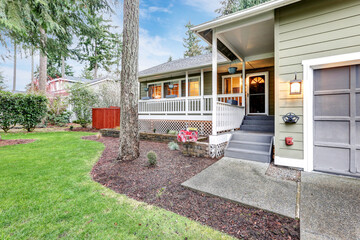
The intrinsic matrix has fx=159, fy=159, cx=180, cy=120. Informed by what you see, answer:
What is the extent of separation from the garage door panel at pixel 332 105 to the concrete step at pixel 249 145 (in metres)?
1.32

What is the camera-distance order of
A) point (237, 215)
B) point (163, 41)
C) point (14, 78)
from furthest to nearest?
point (14, 78) → point (163, 41) → point (237, 215)

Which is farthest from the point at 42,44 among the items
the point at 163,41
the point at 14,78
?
the point at 14,78

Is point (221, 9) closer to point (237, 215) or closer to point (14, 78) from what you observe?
point (237, 215)

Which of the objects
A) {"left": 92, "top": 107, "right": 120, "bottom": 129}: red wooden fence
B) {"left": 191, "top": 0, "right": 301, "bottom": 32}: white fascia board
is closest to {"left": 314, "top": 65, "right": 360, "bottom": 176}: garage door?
{"left": 191, "top": 0, "right": 301, "bottom": 32}: white fascia board

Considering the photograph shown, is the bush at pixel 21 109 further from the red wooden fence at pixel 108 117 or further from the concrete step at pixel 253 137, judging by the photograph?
the concrete step at pixel 253 137

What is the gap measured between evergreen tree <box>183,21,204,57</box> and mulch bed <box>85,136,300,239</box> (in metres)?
24.1

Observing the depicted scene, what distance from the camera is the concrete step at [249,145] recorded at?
4.14m

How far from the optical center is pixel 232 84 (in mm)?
8312

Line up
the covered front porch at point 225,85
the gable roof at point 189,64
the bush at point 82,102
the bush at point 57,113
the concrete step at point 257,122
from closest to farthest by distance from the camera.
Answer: the covered front porch at point 225,85
the concrete step at point 257,122
the gable roof at point 189,64
the bush at point 82,102
the bush at point 57,113

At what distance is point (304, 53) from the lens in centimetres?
340

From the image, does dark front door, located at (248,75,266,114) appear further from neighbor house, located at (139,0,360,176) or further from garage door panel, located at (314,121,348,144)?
garage door panel, located at (314,121,348,144)

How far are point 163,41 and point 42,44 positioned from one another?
51.2 ft

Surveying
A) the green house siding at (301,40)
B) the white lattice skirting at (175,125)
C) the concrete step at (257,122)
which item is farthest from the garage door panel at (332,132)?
the white lattice skirting at (175,125)

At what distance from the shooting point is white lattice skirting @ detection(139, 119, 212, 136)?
24.7ft
